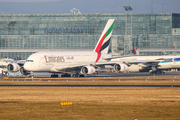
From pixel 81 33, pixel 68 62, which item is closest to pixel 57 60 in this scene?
pixel 68 62

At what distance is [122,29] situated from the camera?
140 meters

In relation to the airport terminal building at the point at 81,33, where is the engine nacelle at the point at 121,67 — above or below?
below

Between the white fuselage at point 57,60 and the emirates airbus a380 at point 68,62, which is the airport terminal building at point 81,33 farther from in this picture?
the white fuselage at point 57,60

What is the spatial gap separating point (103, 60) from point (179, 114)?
5008cm

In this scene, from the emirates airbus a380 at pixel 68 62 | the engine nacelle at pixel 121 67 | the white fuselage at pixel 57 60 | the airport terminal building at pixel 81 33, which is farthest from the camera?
the airport terminal building at pixel 81 33

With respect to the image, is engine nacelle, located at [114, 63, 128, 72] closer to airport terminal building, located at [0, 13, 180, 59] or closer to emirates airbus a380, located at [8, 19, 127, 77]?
emirates airbus a380, located at [8, 19, 127, 77]

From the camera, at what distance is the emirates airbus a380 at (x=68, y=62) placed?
66.1m

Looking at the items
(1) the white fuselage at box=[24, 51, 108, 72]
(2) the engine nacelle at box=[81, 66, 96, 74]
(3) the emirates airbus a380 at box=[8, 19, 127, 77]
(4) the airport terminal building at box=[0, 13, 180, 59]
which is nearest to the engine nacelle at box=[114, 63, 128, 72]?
(3) the emirates airbus a380 at box=[8, 19, 127, 77]

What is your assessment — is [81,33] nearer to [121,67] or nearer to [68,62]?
[68,62]

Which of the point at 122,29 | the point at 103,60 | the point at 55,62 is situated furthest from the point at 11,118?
the point at 122,29

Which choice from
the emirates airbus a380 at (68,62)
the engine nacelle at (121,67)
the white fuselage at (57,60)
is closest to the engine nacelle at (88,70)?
the emirates airbus a380 at (68,62)

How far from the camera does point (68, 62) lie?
70562 millimetres

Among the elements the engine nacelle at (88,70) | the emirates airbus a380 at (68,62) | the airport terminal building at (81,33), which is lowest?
the engine nacelle at (88,70)

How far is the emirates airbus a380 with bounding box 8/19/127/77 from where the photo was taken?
217ft
